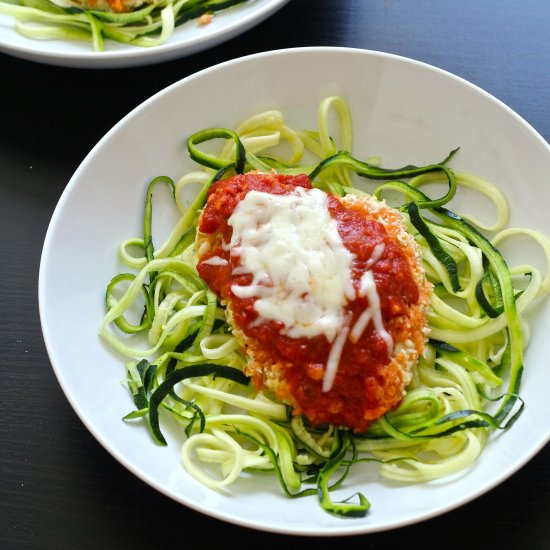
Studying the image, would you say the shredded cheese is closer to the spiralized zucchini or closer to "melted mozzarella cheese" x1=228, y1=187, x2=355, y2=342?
"melted mozzarella cheese" x1=228, y1=187, x2=355, y2=342

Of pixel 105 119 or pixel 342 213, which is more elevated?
pixel 342 213

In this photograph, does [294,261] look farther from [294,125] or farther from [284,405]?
[294,125]

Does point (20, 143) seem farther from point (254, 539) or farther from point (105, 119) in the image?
point (254, 539)

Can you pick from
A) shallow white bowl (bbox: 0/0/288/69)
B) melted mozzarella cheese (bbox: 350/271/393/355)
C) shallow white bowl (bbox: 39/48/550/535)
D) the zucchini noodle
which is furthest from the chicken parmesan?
the zucchini noodle

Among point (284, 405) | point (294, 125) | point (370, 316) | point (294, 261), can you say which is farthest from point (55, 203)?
point (370, 316)

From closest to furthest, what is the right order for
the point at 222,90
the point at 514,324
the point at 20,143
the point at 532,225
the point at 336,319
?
the point at 336,319
the point at 514,324
the point at 532,225
the point at 222,90
the point at 20,143

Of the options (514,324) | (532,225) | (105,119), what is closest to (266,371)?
(514,324)

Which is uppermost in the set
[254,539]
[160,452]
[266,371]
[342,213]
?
[342,213]
